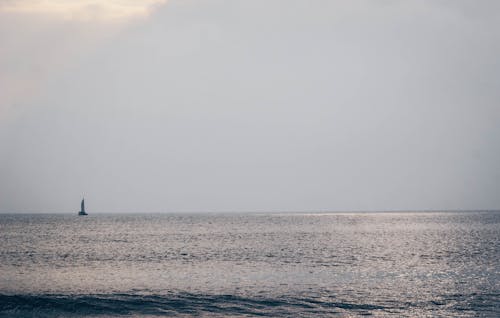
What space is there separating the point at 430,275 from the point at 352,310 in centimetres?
2186

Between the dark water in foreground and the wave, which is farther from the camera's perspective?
the dark water in foreground

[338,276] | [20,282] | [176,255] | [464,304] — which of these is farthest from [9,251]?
[464,304]

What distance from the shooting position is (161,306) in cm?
4044

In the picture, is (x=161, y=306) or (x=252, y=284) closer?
(x=161, y=306)

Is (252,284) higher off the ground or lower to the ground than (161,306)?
higher

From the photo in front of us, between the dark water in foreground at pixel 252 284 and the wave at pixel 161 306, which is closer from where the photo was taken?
the wave at pixel 161 306

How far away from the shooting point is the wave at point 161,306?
126 ft

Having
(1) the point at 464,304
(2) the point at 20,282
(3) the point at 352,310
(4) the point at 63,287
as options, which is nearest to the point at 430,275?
(1) the point at 464,304

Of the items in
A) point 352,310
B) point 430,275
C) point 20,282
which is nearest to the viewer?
point 352,310

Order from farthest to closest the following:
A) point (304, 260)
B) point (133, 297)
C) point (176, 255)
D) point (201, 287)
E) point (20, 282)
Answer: point (176, 255) → point (304, 260) → point (20, 282) → point (201, 287) → point (133, 297)

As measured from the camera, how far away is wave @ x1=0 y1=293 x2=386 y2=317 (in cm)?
3838

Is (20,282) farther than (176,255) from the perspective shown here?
No

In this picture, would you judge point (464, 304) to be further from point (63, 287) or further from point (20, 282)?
point (20, 282)

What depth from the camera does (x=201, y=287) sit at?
49094 mm
